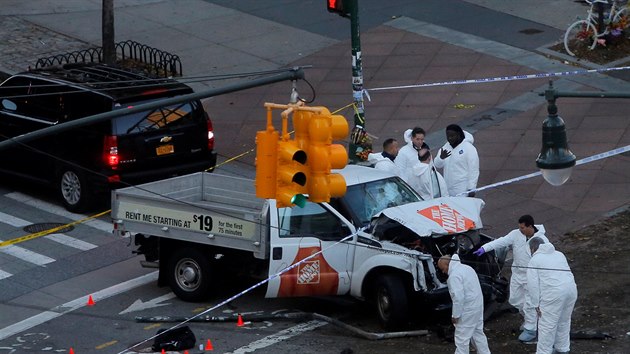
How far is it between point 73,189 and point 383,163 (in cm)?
504

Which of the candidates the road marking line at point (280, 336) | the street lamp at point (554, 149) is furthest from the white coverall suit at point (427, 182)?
the street lamp at point (554, 149)

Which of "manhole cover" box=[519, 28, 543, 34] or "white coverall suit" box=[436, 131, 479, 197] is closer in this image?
"white coverall suit" box=[436, 131, 479, 197]

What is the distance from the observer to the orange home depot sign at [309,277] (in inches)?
543

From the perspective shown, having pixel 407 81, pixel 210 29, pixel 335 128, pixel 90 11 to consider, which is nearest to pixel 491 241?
pixel 335 128

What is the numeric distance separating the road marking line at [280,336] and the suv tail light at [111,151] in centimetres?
462

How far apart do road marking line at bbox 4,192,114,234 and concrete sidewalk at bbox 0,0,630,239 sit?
2961 mm

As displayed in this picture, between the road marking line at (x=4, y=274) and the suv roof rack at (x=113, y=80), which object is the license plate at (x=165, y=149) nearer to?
the suv roof rack at (x=113, y=80)

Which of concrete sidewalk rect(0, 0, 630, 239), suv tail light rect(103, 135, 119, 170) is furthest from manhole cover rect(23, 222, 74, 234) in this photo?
concrete sidewalk rect(0, 0, 630, 239)

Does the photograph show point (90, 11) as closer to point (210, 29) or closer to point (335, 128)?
point (210, 29)

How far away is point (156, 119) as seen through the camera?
1755cm

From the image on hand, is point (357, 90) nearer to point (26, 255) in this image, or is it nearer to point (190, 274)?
point (190, 274)

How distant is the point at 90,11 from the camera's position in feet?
92.6

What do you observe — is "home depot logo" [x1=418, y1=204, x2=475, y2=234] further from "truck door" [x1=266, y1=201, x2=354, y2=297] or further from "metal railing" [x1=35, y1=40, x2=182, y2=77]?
"metal railing" [x1=35, y1=40, x2=182, y2=77]

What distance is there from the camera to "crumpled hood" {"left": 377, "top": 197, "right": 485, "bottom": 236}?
44.1 feet
